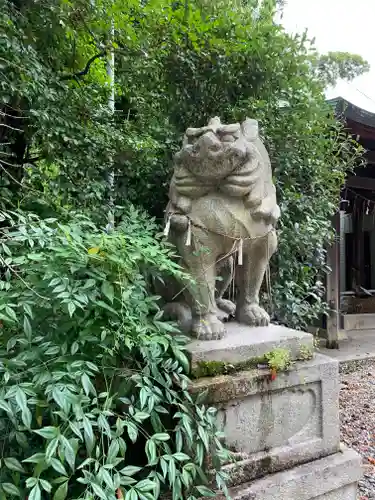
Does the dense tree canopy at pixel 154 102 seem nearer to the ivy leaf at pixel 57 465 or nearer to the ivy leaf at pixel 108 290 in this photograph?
the ivy leaf at pixel 108 290

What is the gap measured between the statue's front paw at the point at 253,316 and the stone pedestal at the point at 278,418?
4 centimetres

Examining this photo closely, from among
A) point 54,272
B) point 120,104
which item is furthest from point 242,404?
point 120,104

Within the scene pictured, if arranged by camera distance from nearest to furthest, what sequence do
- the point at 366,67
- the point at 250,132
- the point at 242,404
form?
1. the point at 242,404
2. the point at 250,132
3. the point at 366,67

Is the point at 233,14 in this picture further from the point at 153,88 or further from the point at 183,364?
the point at 183,364

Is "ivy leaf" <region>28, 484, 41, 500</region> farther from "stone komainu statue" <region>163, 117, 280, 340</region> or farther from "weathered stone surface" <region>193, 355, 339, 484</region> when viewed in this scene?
"stone komainu statue" <region>163, 117, 280, 340</region>

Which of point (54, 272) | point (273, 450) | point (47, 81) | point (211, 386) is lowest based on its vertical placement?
point (273, 450)

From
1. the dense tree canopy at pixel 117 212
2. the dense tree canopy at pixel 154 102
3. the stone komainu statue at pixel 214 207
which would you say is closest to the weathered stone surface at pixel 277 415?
the dense tree canopy at pixel 117 212

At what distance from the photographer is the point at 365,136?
5059 millimetres

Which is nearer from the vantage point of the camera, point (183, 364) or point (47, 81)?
point (183, 364)

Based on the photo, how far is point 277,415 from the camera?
171 cm

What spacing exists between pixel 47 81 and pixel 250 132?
1233 millimetres

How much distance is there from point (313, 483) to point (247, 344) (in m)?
0.64

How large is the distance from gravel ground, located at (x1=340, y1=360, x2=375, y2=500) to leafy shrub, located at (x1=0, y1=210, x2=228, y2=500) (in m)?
1.60

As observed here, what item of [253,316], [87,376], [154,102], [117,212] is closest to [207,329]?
[253,316]
